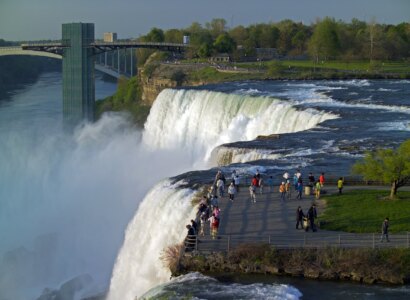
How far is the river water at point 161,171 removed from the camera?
25.3m

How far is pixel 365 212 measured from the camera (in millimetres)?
24625

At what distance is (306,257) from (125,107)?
61.5 meters

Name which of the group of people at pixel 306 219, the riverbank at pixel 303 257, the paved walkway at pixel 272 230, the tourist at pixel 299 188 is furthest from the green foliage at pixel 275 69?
the riverbank at pixel 303 257

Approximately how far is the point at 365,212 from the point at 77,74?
61.4 meters

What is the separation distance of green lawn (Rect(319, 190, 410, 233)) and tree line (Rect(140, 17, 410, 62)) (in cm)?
5683

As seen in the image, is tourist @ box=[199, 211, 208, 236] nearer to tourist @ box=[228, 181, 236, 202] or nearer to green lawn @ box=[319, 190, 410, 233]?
tourist @ box=[228, 181, 236, 202]

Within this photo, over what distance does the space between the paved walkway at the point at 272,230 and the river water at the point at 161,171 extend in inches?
52.8

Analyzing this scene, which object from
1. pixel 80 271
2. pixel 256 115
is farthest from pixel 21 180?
pixel 80 271

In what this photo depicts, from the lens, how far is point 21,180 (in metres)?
54.8

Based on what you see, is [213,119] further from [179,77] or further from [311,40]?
[311,40]

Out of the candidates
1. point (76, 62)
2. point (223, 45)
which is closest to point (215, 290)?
point (76, 62)

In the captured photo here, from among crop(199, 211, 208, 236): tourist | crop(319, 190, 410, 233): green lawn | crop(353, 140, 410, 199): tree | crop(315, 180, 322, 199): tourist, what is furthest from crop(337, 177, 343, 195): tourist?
crop(199, 211, 208, 236): tourist

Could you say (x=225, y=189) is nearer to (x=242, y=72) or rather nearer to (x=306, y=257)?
(x=306, y=257)

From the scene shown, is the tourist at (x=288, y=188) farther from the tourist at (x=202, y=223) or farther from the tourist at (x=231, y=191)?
the tourist at (x=202, y=223)
